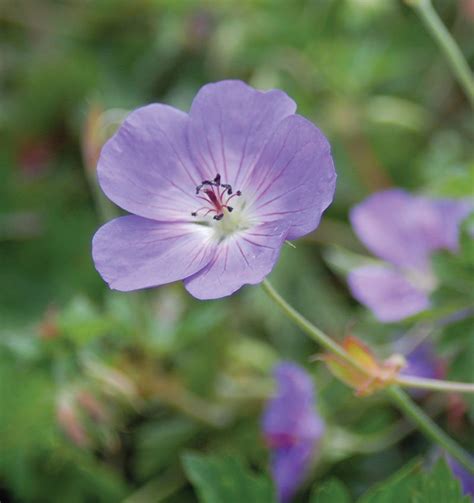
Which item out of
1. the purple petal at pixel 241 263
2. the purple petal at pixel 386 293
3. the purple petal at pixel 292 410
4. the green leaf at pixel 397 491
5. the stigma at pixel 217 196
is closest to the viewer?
the purple petal at pixel 241 263

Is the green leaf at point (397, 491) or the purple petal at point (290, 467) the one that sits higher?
the purple petal at point (290, 467)

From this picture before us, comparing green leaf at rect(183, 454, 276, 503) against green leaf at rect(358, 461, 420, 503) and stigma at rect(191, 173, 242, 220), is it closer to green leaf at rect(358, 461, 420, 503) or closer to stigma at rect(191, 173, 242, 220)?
green leaf at rect(358, 461, 420, 503)

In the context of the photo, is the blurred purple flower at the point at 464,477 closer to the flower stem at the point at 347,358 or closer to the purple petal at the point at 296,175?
the flower stem at the point at 347,358

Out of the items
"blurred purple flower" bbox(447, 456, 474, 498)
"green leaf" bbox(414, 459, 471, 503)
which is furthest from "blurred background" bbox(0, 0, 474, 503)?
Answer: "green leaf" bbox(414, 459, 471, 503)

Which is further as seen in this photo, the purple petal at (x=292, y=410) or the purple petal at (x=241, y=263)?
the purple petal at (x=292, y=410)

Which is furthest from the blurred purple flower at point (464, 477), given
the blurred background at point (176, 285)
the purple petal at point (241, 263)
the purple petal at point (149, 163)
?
the purple petal at point (149, 163)

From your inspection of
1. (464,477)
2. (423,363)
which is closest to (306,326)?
(464,477)

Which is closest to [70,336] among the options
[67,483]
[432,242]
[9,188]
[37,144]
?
[67,483]

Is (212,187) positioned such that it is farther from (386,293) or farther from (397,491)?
(397,491)
